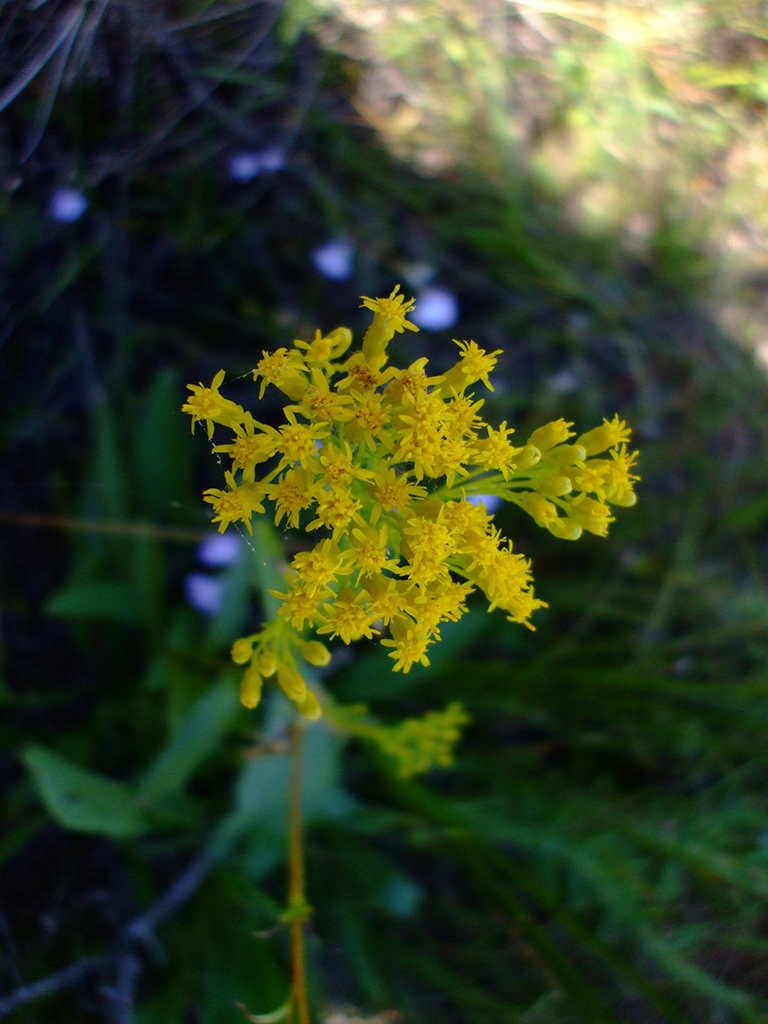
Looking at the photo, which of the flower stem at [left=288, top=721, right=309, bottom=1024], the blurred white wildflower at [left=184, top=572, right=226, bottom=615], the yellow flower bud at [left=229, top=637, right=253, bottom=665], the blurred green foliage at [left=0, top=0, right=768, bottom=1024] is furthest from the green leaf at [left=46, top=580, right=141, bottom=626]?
the yellow flower bud at [left=229, top=637, right=253, bottom=665]

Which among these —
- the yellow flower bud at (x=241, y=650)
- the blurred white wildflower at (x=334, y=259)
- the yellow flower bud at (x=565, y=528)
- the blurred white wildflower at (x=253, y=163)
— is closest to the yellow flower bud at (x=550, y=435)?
Result: the yellow flower bud at (x=565, y=528)

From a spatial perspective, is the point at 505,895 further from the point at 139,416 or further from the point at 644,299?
the point at 644,299

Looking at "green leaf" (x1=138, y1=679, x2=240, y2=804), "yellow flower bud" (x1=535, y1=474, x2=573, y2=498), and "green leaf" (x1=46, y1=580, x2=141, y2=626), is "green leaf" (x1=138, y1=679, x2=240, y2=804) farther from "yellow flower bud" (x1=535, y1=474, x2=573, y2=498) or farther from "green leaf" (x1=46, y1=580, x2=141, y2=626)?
"yellow flower bud" (x1=535, y1=474, x2=573, y2=498)

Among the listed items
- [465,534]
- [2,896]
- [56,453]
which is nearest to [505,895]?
[465,534]

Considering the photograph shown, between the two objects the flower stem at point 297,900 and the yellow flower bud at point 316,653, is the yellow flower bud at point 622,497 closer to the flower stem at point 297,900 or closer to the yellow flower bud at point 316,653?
the yellow flower bud at point 316,653

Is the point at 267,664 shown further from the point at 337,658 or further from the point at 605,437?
the point at 337,658

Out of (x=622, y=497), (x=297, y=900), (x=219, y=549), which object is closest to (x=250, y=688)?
(x=297, y=900)

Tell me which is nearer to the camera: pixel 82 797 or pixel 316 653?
pixel 316 653
